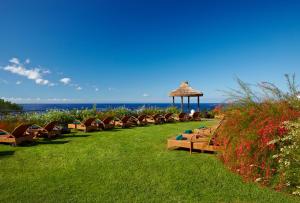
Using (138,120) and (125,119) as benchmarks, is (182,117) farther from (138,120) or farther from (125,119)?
(125,119)

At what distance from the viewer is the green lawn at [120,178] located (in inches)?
145

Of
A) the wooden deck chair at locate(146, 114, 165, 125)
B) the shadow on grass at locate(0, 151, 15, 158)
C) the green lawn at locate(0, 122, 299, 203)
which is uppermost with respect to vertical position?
the wooden deck chair at locate(146, 114, 165, 125)

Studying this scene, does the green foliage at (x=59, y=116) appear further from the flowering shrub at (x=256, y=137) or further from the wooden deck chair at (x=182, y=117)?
the flowering shrub at (x=256, y=137)

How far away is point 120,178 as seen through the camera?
14.9 feet

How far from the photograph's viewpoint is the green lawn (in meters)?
3.67

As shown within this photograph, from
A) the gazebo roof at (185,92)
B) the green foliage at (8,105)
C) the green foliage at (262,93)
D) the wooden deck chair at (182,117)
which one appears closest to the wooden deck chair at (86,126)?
the wooden deck chair at (182,117)

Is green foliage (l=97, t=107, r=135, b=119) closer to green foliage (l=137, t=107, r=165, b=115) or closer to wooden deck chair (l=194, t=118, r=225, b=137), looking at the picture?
green foliage (l=137, t=107, r=165, b=115)

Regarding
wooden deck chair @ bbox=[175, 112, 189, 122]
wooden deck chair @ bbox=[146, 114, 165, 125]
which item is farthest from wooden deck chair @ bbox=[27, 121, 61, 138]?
wooden deck chair @ bbox=[175, 112, 189, 122]

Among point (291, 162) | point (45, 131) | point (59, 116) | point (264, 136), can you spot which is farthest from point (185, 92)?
Answer: point (291, 162)

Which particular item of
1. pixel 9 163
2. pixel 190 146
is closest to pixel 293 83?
pixel 190 146

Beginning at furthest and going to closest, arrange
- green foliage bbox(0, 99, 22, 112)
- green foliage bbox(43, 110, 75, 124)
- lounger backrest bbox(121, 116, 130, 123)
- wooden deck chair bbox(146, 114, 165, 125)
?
green foliage bbox(0, 99, 22, 112)
wooden deck chair bbox(146, 114, 165, 125)
lounger backrest bbox(121, 116, 130, 123)
green foliage bbox(43, 110, 75, 124)

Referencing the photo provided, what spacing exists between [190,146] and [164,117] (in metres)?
8.94

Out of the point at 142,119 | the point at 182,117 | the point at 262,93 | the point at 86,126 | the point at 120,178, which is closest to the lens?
the point at 120,178

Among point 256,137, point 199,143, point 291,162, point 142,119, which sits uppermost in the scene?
point 256,137
